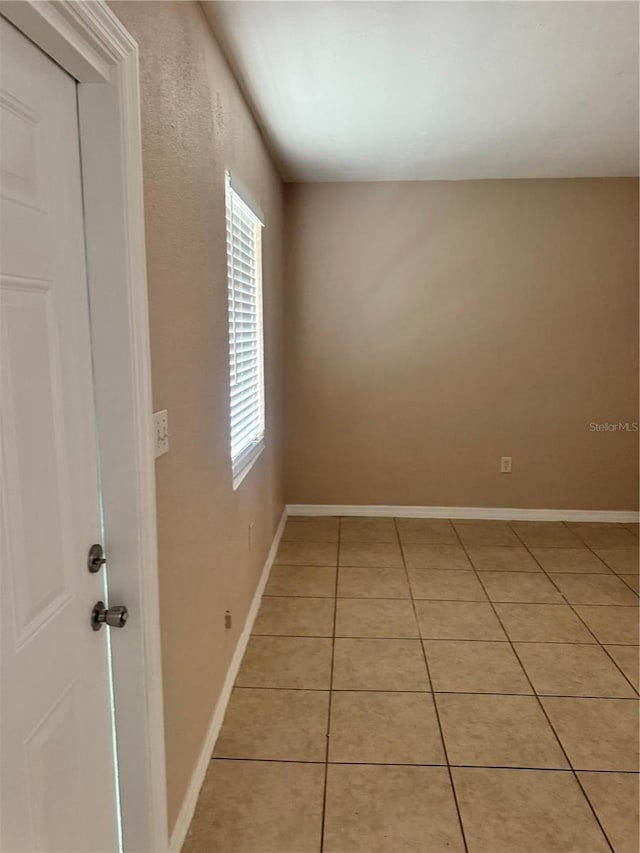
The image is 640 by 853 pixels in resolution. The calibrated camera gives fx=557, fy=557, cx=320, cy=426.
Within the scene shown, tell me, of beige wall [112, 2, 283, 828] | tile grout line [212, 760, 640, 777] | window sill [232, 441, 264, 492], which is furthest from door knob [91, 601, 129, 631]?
window sill [232, 441, 264, 492]

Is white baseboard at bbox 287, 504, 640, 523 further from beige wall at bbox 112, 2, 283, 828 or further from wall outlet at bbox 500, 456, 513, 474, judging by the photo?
beige wall at bbox 112, 2, 283, 828

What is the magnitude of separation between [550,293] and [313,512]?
7.80ft

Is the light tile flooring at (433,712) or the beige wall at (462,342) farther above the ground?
the beige wall at (462,342)

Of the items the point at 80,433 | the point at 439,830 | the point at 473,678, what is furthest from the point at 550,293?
the point at 80,433

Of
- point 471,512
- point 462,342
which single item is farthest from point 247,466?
point 471,512

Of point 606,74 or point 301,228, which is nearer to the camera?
point 606,74

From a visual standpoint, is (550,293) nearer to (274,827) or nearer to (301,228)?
(301,228)

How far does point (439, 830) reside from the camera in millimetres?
1643

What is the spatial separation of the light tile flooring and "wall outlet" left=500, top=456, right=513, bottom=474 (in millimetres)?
833

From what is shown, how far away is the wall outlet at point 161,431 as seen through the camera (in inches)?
52.9

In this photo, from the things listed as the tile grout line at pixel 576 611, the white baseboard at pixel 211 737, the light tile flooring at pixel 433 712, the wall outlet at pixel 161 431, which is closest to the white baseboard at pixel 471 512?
the tile grout line at pixel 576 611

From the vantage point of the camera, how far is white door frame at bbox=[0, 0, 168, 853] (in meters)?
1.03

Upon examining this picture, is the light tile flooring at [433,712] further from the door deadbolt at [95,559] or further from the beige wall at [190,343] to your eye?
the door deadbolt at [95,559]

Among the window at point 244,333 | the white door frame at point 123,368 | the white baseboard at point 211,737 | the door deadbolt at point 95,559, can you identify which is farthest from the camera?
the window at point 244,333
